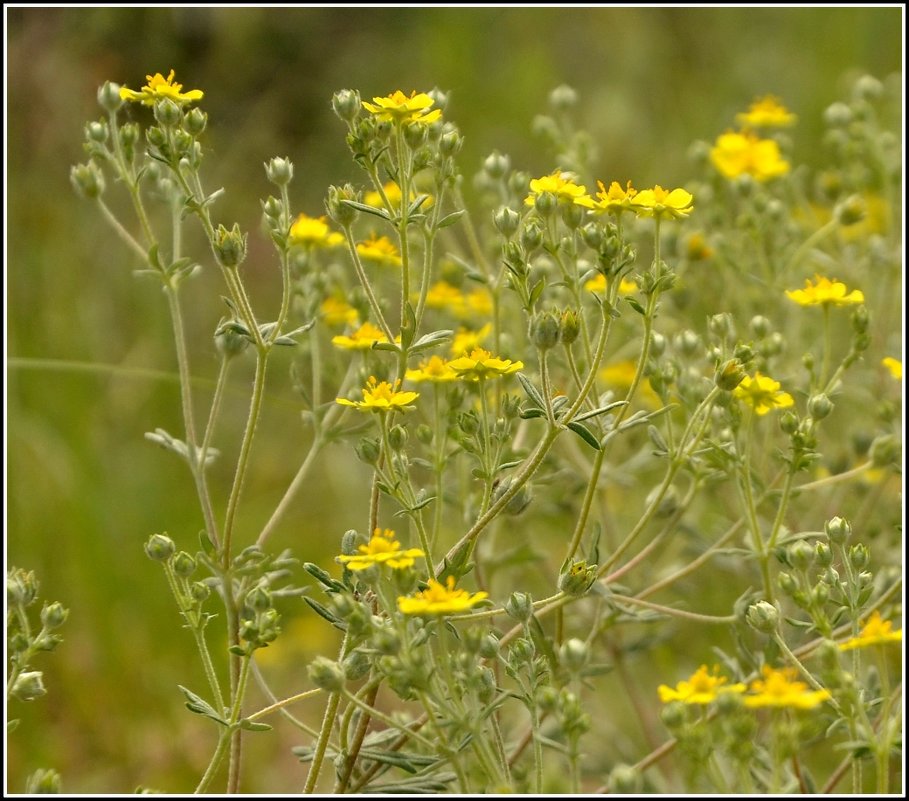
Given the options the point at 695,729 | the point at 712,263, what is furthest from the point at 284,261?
the point at 712,263

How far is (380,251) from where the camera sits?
1.93m

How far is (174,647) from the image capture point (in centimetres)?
265

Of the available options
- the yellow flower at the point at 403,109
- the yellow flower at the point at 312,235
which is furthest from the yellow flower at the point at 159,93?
the yellow flower at the point at 312,235

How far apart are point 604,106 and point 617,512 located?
A: 2.48 metres

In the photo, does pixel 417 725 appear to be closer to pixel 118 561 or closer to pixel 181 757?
pixel 181 757

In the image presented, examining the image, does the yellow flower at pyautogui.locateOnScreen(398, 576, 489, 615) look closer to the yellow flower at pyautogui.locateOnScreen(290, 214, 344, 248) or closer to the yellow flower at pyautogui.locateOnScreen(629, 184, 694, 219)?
the yellow flower at pyautogui.locateOnScreen(629, 184, 694, 219)

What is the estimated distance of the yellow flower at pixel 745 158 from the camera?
7.54 feet

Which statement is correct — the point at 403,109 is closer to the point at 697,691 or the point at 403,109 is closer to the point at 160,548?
the point at 160,548

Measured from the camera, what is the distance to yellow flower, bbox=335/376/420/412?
1.42 metres

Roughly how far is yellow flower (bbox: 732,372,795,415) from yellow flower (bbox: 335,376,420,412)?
1.58 feet

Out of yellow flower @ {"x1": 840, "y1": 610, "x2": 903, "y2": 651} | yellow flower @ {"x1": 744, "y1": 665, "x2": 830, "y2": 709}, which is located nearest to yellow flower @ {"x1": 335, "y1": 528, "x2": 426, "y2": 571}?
yellow flower @ {"x1": 744, "y1": 665, "x2": 830, "y2": 709}

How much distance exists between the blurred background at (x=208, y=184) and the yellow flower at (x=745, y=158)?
2.87 ft

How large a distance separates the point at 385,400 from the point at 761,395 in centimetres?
56

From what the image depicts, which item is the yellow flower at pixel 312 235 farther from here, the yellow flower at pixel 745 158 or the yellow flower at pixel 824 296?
the yellow flower at pixel 745 158
